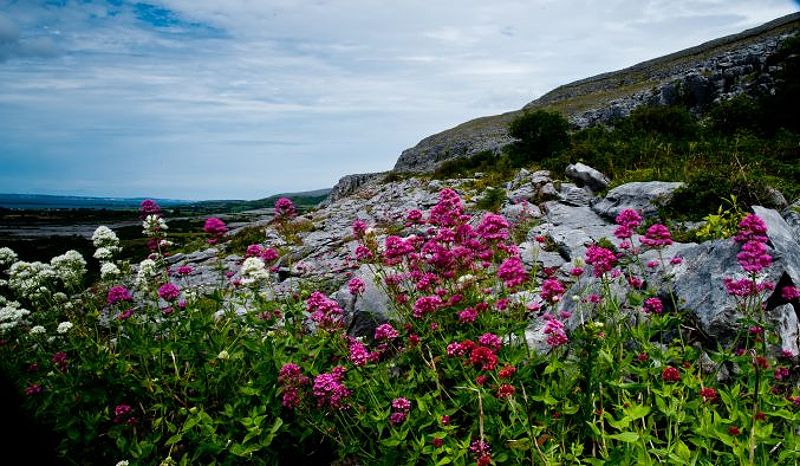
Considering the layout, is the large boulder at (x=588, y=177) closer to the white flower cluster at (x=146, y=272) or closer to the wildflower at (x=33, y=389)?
the white flower cluster at (x=146, y=272)

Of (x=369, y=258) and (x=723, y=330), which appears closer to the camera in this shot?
(x=723, y=330)

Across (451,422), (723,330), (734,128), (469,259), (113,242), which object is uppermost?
(734,128)

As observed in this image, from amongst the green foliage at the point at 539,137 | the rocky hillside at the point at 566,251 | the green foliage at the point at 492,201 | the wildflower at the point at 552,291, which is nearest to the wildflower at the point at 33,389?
the rocky hillside at the point at 566,251

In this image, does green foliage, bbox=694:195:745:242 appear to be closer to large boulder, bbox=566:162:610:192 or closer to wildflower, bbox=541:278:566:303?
wildflower, bbox=541:278:566:303

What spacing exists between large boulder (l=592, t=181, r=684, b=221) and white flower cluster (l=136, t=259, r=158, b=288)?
9754 mm

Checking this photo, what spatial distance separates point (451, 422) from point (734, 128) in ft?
73.8

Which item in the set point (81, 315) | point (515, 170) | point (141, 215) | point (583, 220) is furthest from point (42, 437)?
point (515, 170)

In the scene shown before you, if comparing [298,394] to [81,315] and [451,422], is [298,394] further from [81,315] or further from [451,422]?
[81,315]

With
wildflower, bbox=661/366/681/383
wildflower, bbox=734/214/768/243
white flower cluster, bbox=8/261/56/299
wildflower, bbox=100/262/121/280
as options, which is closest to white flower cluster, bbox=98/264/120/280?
wildflower, bbox=100/262/121/280

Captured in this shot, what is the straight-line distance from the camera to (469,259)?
5039 mm

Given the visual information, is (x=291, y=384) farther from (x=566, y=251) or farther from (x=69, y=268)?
(x=566, y=251)

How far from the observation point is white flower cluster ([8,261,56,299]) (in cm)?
558

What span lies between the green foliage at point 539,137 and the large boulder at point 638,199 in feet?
36.6

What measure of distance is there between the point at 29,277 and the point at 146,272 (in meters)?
1.81
